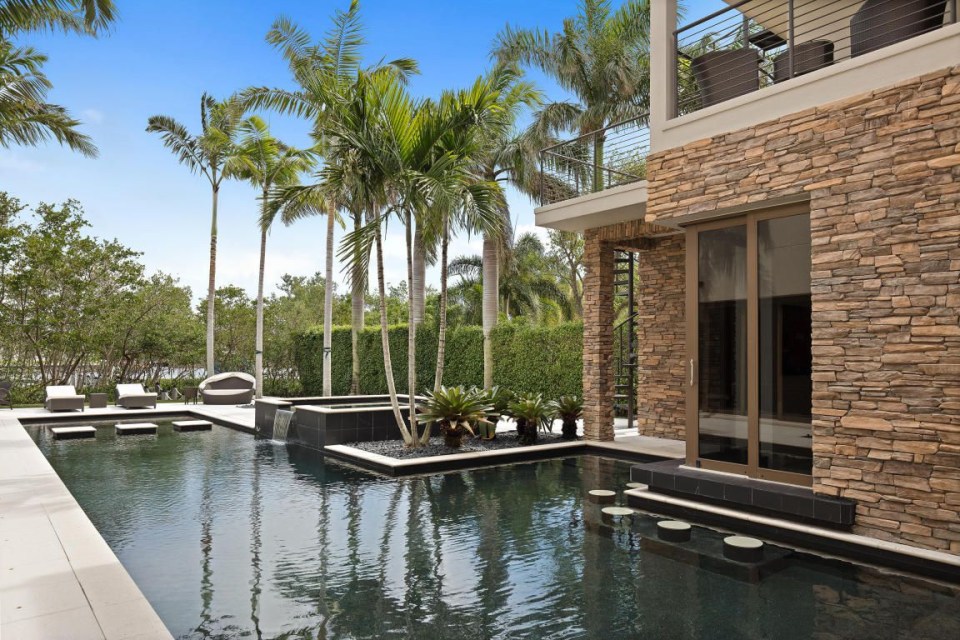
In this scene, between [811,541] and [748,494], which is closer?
[811,541]

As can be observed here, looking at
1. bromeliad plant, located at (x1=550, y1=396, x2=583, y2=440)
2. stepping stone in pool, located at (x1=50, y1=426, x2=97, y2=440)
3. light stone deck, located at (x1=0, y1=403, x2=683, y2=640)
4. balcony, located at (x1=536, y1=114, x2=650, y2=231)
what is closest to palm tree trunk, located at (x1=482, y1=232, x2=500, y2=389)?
balcony, located at (x1=536, y1=114, x2=650, y2=231)

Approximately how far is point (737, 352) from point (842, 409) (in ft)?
4.03

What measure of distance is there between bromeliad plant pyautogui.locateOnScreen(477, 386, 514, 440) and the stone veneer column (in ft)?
4.38

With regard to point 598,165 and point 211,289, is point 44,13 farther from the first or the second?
point 211,289

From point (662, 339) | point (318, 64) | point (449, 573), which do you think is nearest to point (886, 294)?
point (449, 573)

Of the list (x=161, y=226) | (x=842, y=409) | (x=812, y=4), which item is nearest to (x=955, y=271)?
(x=842, y=409)

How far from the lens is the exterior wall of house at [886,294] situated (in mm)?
4980

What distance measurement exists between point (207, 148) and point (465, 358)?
37.5 feet

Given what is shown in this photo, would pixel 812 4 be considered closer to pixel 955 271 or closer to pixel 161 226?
pixel 955 271

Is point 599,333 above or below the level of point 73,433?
above

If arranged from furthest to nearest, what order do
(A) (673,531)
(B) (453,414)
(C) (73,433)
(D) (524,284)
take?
1. (D) (524,284)
2. (C) (73,433)
3. (B) (453,414)
4. (A) (673,531)

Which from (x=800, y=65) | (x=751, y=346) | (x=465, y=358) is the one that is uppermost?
(x=800, y=65)

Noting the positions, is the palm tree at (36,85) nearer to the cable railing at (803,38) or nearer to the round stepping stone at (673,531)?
the cable railing at (803,38)

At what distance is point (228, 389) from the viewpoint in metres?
19.6
